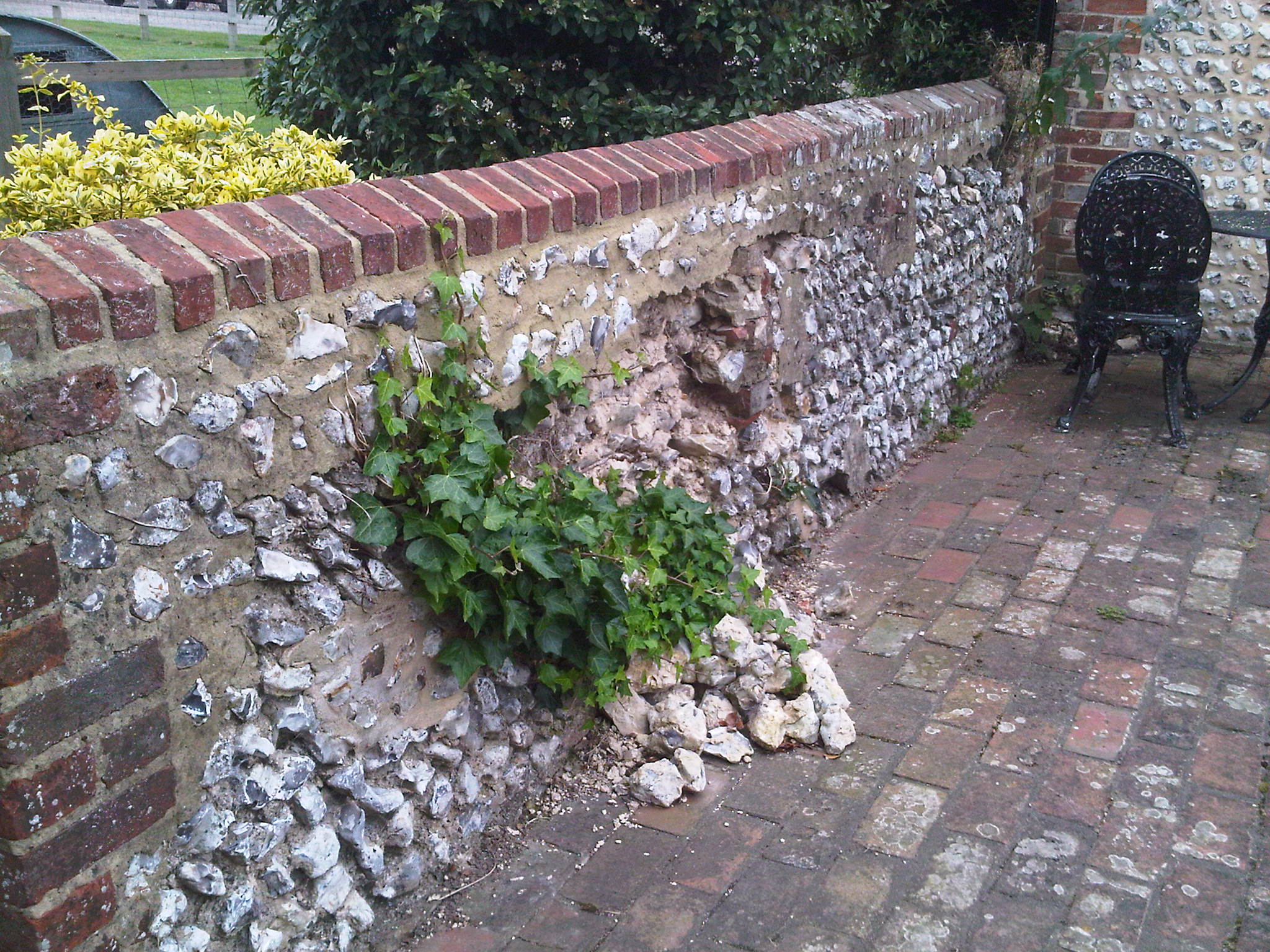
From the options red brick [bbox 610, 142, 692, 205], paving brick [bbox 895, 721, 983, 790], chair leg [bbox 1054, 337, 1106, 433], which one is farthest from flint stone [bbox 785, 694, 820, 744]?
chair leg [bbox 1054, 337, 1106, 433]

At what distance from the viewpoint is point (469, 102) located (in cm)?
447

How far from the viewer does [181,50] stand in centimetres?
1064

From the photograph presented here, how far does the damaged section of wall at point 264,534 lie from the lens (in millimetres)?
1905

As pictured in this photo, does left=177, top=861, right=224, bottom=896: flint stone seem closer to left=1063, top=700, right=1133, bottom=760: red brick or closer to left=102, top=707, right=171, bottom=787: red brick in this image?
left=102, top=707, right=171, bottom=787: red brick

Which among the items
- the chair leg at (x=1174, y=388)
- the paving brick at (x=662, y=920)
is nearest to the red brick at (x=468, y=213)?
the paving brick at (x=662, y=920)

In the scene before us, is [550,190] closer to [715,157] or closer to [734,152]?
[715,157]

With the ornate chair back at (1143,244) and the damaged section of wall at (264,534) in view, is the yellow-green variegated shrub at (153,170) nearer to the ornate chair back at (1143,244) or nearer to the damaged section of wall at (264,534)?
the damaged section of wall at (264,534)

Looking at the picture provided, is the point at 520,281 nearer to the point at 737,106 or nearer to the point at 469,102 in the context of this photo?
the point at 469,102

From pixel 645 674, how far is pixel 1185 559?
7.62 ft

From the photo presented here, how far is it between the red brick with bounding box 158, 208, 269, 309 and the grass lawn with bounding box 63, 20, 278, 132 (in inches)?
283

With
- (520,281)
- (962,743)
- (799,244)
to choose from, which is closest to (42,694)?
(520,281)

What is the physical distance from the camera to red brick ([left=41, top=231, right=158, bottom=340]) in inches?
76.5

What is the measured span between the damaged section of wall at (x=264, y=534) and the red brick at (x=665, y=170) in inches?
0.5

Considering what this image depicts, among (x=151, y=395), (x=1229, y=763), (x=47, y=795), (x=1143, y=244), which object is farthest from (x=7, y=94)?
(x=1143, y=244)
